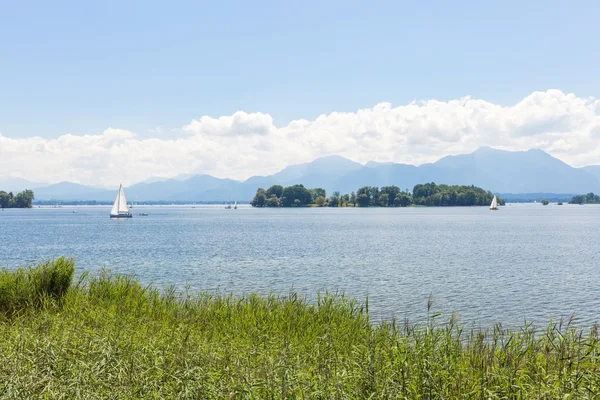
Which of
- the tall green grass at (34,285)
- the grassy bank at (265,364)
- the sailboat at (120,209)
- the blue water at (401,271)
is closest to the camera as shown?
the grassy bank at (265,364)

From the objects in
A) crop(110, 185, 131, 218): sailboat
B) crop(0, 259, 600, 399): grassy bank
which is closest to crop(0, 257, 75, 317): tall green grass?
crop(0, 259, 600, 399): grassy bank

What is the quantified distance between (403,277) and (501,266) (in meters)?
15.0

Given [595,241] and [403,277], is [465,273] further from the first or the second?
[595,241]

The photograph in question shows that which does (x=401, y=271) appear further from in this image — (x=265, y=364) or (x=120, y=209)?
(x=120, y=209)

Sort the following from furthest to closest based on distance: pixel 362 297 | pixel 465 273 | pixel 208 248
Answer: pixel 208 248 → pixel 465 273 → pixel 362 297

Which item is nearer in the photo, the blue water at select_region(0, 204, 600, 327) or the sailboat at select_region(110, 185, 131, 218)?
the blue water at select_region(0, 204, 600, 327)

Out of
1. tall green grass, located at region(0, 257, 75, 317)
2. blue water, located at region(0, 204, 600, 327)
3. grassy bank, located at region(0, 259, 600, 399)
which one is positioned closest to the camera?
grassy bank, located at region(0, 259, 600, 399)

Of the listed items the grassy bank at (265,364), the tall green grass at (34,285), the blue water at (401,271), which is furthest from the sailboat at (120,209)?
the grassy bank at (265,364)

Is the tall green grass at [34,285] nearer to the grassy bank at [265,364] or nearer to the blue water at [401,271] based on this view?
the grassy bank at [265,364]

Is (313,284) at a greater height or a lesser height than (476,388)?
lesser

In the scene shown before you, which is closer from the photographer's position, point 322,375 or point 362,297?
point 322,375

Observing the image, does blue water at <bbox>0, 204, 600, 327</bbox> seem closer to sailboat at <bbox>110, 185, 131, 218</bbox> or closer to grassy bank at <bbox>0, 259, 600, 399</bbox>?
grassy bank at <bbox>0, 259, 600, 399</bbox>

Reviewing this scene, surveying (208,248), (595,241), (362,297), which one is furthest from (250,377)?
(595,241)

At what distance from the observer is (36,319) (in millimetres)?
16469
